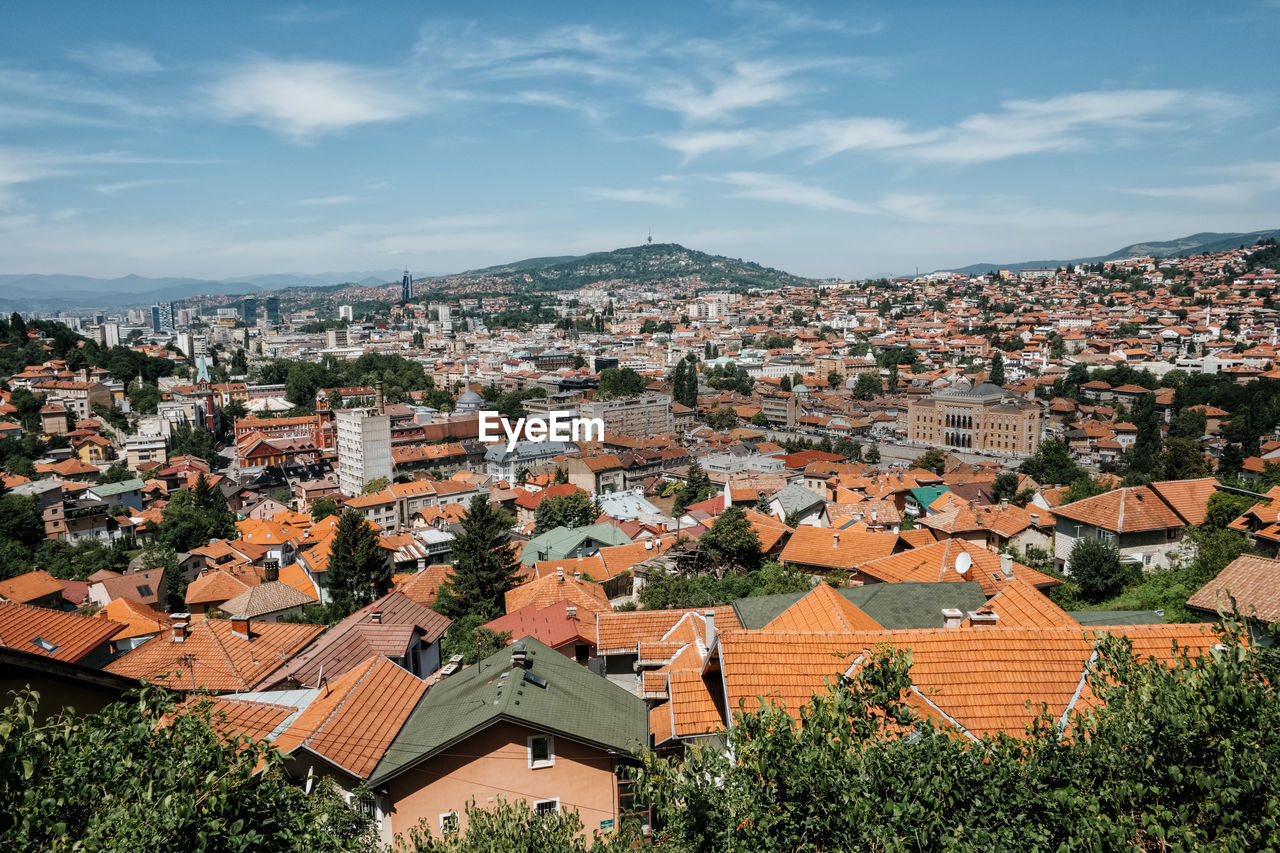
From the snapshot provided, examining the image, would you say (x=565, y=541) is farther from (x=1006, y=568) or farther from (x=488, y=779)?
(x=488, y=779)

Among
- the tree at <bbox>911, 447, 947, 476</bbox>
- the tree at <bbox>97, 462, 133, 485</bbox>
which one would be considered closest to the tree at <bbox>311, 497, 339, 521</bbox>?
the tree at <bbox>97, 462, 133, 485</bbox>

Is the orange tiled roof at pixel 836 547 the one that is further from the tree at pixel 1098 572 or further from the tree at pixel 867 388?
the tree at pixel 867 388

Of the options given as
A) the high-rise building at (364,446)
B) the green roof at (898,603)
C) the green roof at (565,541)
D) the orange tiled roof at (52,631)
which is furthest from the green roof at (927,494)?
the high-rise building at (364,446)

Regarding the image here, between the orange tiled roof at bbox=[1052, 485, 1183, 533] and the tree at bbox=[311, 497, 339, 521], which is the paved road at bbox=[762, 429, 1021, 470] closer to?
the tree at bbox=[311, 497, 339, 521]

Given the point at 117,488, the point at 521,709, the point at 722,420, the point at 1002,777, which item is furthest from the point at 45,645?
the point at 722,420

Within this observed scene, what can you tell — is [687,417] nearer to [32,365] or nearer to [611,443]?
[611,443]

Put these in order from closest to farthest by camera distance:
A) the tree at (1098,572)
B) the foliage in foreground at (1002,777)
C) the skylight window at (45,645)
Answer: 1. the foliage in foreground at (1002,777)
2. the skylight window at (45,645)
3. the tree at (1098,572)
